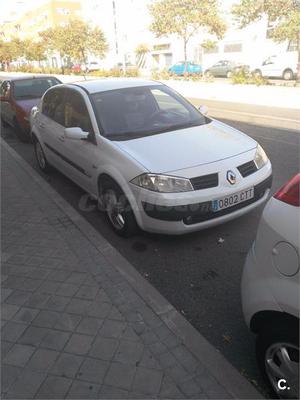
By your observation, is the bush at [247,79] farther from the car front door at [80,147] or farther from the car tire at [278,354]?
the car tire at [278,354]

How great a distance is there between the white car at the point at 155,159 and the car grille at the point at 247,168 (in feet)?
0.03

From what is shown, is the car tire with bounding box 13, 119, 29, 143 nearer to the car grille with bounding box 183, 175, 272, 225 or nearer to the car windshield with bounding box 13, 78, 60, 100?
Result: the car windshield with bounding box 13, 78, 60, 100

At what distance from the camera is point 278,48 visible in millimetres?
35125

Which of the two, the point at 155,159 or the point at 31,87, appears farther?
the point at 31,87

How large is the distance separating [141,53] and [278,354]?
53508mm

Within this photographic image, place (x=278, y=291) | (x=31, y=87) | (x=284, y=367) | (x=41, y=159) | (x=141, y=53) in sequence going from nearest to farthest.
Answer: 1. (x=278, y=291)
2. (x=284, y=367)
3. (x=41, y=159)
4. (x=31, y=87)
5. (x=141, y=53)

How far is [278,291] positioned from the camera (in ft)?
6.64

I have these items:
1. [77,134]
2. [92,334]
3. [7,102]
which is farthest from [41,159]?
[92,334]

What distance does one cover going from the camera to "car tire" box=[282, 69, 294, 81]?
83.6 feet

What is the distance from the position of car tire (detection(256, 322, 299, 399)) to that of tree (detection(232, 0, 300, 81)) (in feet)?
60.2

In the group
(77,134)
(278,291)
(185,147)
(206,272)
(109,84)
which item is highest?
(109,84)

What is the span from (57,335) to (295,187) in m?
2.01

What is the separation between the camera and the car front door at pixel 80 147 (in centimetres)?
458

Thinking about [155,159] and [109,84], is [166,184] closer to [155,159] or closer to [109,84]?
[155,159]
